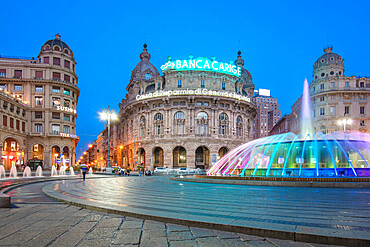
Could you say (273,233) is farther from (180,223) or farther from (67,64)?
(67,64)

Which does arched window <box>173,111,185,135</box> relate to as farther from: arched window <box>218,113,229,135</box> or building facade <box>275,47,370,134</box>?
building facade <box>275,47,370,134</box>

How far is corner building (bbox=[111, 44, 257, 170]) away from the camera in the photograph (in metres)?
58.8

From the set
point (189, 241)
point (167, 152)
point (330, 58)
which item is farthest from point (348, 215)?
point (330, 58)

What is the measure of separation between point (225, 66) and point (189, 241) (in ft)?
196

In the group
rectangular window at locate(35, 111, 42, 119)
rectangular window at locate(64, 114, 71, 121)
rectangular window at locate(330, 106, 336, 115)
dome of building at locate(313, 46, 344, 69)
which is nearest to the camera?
rectangular window at locate(35, 111, 42, 119)

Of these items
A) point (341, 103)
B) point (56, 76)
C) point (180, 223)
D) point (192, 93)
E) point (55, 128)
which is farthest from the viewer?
point (56, 76)

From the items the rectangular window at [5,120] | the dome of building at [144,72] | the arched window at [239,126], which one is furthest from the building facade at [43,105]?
the arched window at [239,126]

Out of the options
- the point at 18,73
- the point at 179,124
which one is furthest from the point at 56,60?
the point at 179,124

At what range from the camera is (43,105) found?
6159 centimetres

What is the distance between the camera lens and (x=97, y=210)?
9.16 metres

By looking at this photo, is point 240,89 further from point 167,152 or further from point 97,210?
point 97,210

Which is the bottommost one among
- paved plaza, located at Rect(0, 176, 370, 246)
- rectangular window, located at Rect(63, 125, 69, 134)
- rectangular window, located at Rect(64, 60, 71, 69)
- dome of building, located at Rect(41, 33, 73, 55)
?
paved plaza, located at Rect(0, 176, 370, 246)

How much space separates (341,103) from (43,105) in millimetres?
65955

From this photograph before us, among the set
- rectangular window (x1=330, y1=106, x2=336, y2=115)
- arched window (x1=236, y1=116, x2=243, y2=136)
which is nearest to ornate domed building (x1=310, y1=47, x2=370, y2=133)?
rectangular window (x1=330, y1=106, x2=336, y2=115)
